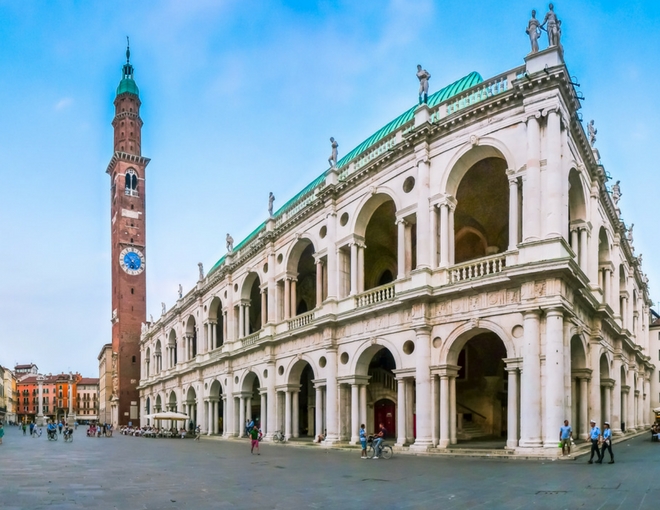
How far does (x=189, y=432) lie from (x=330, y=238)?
92.1 ft

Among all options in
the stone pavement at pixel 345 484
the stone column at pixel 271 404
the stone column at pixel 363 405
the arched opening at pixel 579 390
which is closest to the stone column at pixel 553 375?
the stone pavement at pixel 345 484

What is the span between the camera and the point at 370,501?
12.4m

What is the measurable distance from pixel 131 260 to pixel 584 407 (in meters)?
65.2

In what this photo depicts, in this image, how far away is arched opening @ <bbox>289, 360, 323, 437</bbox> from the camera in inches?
1400

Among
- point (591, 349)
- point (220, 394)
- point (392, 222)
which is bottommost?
point (220, 394)

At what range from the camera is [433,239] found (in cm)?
2473

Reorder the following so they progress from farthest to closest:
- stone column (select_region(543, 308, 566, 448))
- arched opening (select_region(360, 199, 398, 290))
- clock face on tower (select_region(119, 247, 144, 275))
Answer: clock face on tower (select_region(119, 247, 144, 275)) → arched opening (select_region(360, 199, 398, 290)) → stone column (select_region(543, 308, 566, 448))

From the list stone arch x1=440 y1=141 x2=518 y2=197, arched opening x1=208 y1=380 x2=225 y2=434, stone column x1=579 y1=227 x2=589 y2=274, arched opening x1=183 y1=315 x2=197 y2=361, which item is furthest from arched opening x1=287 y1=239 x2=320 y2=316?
arched opening x1=183 y1=315 x2=197 y2=361

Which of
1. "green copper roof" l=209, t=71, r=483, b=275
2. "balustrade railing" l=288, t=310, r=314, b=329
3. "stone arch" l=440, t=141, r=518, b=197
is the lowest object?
"balustrade railing" l=288, t=310, r=314, b=329

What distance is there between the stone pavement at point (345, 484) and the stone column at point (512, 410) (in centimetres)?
130

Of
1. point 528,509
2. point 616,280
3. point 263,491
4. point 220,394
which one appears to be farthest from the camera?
point 220,394

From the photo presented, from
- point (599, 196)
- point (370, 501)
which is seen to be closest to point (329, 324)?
point (599, 196)

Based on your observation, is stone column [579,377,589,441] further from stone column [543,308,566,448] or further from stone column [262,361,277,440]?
stone column [262,361,277,440]

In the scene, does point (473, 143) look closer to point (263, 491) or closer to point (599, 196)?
point (599, 196)
